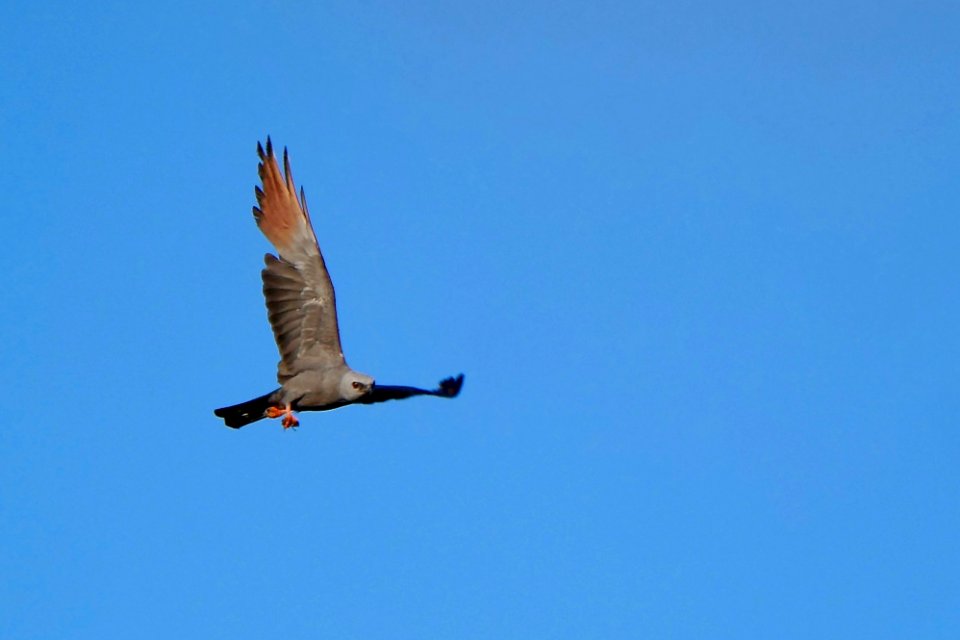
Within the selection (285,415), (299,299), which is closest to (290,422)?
(285,415)

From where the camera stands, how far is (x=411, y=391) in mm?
20828

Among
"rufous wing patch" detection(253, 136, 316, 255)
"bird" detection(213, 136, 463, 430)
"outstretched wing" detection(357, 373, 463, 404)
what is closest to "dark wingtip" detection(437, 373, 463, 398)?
"outstretched wing" detection(357, 373, 463, 404)

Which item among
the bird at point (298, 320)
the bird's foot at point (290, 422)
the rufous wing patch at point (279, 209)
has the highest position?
the rufous wing patch at point (279, 209)

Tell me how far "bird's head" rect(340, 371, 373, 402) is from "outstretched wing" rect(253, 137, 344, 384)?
606 mm

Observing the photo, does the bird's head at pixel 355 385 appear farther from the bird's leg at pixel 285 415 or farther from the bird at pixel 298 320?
the bird's leg at pixel 285 415

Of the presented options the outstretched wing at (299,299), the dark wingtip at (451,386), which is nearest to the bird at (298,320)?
the outstretched wing at (299,299)

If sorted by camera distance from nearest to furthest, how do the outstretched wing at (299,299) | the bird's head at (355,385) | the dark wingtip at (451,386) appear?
the bird's head at (355,385)
the outstretched wing at (299,299)
the dark wingtip at (451,386)

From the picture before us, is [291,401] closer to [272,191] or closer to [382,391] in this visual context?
[382,391]

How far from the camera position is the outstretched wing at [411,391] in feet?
67.6

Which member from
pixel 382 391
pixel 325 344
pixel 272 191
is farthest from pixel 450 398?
Result: pixel 272 191

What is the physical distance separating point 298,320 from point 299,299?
364mm

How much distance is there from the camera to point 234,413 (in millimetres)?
19578

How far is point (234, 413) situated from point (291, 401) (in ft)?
3.55

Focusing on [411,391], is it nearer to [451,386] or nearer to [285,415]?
[451,386]
